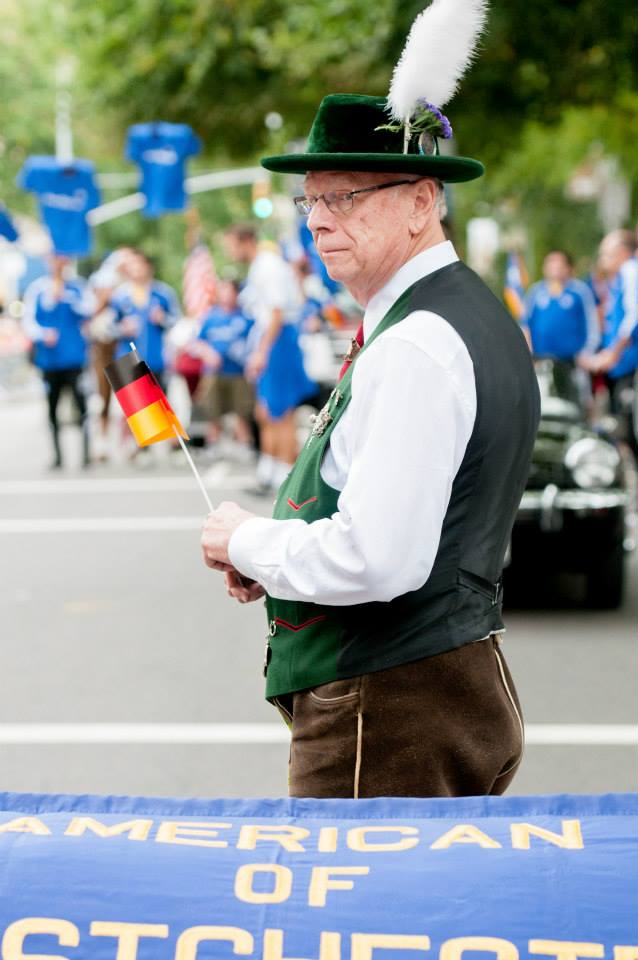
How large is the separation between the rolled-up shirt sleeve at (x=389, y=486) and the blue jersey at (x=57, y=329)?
14068 millimetres

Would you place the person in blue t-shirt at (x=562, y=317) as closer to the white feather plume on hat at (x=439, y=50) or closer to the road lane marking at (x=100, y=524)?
the road lane marking at (x=100, y=524)

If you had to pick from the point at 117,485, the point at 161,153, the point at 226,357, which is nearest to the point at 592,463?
the point at 117,485

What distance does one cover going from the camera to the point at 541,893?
2.15 meters

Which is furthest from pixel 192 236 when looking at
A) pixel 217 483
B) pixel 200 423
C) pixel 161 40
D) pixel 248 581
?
pixel 248 581

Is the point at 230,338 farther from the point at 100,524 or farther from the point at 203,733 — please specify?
the point at 203,733

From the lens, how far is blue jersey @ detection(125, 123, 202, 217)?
848 inches

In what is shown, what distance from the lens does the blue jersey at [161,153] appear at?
21.5 meters

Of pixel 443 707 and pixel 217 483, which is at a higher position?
pixel 443 707

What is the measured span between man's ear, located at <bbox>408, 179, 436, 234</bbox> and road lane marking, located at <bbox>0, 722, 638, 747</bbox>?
11.8ft

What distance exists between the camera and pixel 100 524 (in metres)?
12.2

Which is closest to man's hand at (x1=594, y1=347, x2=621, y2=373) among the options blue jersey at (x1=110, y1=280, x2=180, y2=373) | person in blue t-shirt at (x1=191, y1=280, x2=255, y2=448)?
person in blue t-shirt at (x1=191, y1=280, x2=255, y2=448)

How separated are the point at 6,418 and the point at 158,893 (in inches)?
984

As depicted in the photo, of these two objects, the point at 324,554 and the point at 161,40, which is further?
the point at 161,40

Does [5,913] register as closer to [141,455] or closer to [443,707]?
[443,707]
